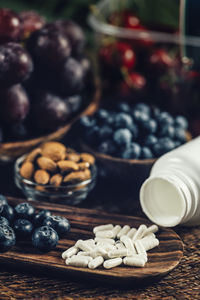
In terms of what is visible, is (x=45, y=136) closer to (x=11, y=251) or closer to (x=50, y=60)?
(x=50, y=60)

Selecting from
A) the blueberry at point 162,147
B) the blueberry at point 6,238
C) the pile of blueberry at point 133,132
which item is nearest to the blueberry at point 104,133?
the pile of blueberry at point 133,132

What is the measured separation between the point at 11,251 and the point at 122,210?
0.27 metres

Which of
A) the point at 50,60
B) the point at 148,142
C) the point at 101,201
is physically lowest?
the point at 101,201

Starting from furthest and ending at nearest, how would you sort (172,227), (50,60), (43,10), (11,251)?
(43,10), (50,60), (172,227), (11,251)

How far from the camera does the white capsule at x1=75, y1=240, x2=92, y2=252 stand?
854 mm

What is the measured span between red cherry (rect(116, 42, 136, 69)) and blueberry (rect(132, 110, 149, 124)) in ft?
0.67

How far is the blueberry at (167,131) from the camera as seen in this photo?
107 cm

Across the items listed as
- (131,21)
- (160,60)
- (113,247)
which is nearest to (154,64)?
(160,60)

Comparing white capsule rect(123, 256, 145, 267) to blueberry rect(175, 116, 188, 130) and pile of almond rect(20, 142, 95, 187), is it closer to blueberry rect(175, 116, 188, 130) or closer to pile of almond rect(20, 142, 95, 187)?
pile of almond rect(20, 142, 95, 187)

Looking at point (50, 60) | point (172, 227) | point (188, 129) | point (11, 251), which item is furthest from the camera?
point (188, 129)

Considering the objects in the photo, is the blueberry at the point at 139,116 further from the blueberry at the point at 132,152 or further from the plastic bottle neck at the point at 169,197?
the plastic bottle neck at the point at 169,197

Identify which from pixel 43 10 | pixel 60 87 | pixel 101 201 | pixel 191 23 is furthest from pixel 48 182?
pixel 43 10

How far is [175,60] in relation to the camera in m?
1.23

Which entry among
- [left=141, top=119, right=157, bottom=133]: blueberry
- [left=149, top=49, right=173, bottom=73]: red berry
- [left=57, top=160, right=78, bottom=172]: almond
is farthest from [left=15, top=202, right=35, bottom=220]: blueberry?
[left=149, top=49, right=173, bottom=73]: red berry
